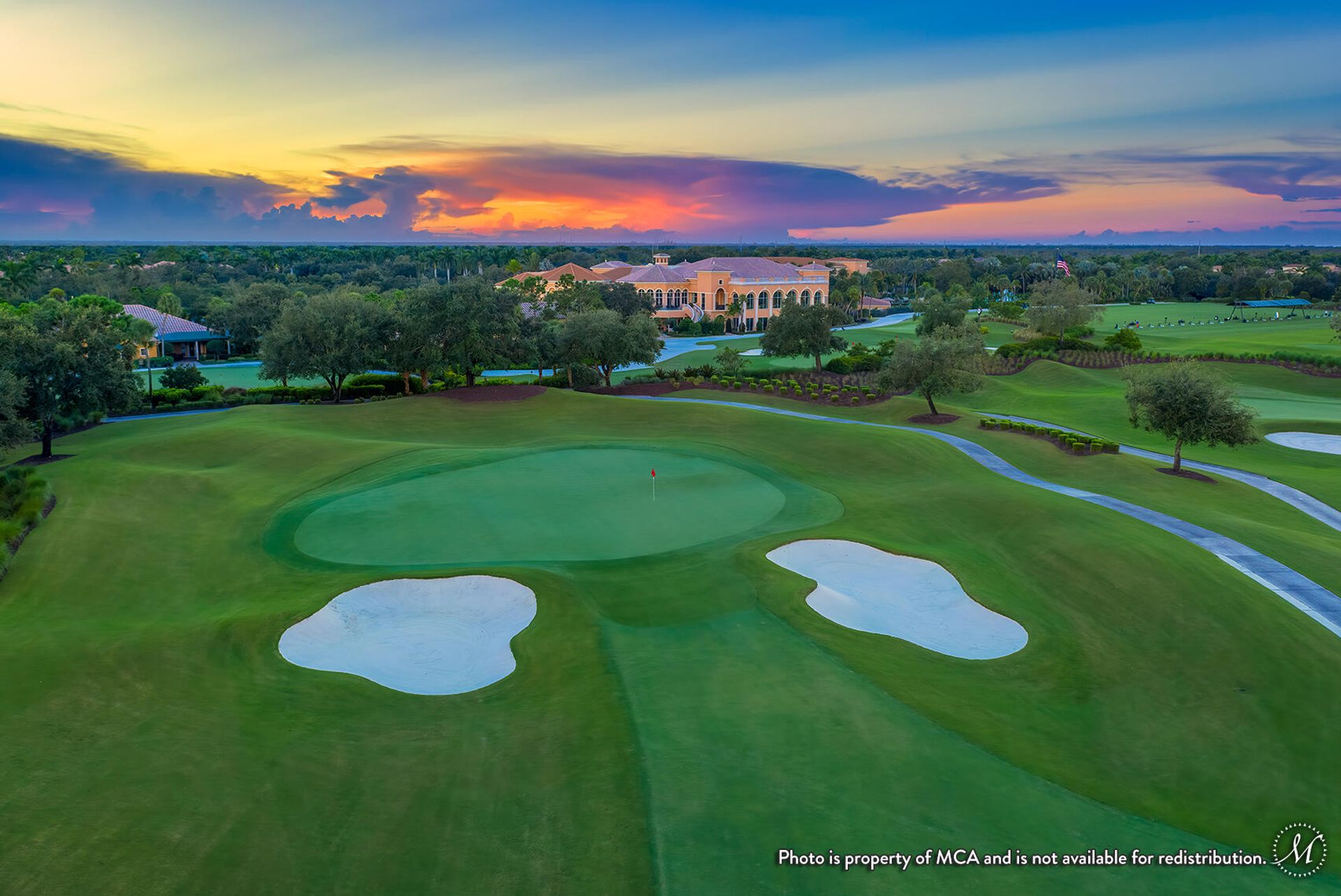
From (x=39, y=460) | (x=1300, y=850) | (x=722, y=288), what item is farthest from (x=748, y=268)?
(x=1300, y=850)

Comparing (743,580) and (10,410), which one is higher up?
(10,410)

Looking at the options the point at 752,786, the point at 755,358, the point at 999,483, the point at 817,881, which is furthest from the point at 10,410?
the point at 755,358

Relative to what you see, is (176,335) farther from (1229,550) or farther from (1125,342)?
(1125,342)

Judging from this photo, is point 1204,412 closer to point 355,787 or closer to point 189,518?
point 355,787

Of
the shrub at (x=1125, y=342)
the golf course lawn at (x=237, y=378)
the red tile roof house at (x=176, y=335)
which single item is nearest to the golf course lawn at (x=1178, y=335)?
the shrub at (x=1125, y=342)

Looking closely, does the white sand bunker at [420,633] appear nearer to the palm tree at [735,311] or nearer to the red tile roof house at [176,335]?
the red tile roof house at [176,335]

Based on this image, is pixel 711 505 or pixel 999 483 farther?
pixel 999 483
